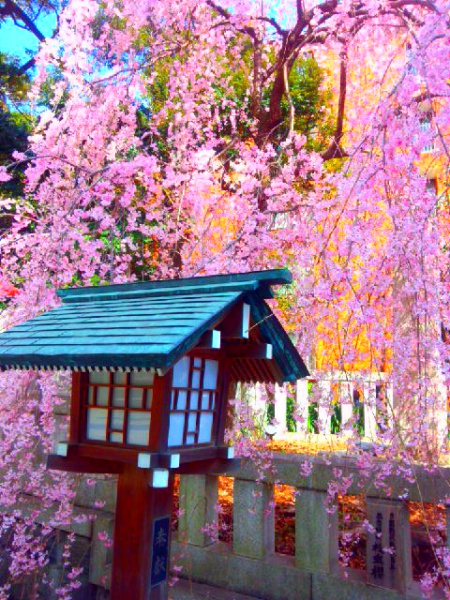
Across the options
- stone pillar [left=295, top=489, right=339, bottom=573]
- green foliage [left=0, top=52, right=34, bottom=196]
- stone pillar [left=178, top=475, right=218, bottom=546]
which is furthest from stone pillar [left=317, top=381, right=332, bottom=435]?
green foliage [left=0, top=52, right=34, bottom=196]

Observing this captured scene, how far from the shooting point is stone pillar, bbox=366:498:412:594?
9.98ft

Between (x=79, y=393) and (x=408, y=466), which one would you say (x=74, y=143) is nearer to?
(x=79, y=393)

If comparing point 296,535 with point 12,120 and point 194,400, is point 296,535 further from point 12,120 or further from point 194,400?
point 12,120

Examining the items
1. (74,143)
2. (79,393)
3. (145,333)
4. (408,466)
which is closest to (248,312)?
(145,333)

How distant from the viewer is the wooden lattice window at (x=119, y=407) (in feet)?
7.93

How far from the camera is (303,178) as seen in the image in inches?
233

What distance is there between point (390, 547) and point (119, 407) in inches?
79.5

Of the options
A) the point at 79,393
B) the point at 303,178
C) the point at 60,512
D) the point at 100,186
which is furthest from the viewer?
the point at 303,178

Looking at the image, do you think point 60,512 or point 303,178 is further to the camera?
point 303,178

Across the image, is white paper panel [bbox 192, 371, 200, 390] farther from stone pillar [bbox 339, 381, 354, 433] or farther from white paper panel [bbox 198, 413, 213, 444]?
stone pillar [bbox 339, 381, 354, 433]

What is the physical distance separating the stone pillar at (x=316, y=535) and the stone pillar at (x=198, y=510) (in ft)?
2.56

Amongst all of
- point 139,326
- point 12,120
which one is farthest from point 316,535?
point 12,120

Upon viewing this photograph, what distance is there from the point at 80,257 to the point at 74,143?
1.35m

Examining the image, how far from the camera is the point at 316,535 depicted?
3.38 meters
